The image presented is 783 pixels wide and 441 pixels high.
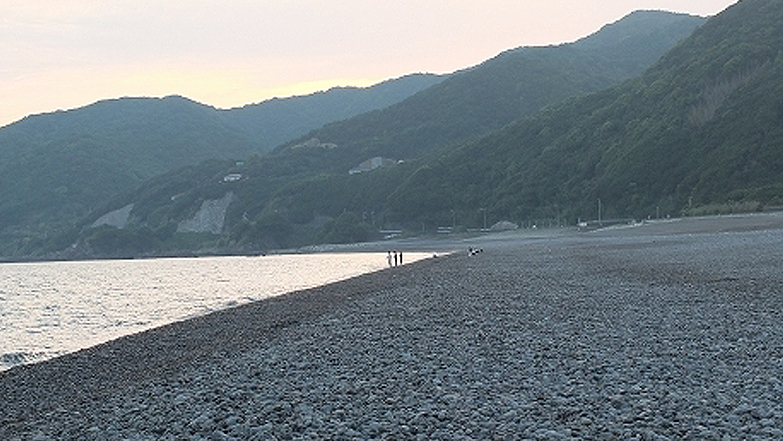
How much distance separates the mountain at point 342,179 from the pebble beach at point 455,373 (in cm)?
8691

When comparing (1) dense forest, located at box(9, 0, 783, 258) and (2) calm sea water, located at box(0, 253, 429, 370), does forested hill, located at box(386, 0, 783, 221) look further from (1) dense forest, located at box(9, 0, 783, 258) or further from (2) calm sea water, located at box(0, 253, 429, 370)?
(2) calm sea water, located at box(0, 253, 429, 370)

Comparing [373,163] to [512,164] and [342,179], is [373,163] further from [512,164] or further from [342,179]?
[512,164]

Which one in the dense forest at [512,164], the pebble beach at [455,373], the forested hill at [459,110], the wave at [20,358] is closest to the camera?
the pebble beach at [455,373]

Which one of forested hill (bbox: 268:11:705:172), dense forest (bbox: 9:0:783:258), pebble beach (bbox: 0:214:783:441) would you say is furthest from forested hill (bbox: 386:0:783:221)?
pebble beach (bbox: 0:214:783:441)

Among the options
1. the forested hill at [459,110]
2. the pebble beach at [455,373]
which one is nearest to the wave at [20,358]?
the pebble beach at [455,373]

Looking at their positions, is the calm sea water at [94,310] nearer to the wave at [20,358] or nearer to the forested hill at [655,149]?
the wave at [20,358]

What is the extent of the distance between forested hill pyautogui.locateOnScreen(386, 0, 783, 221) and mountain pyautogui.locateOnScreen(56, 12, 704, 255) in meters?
2.86

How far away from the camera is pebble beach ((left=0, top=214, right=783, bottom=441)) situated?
6625mm

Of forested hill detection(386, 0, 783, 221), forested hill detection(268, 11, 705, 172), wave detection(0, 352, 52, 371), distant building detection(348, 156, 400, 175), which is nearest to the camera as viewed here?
wave detection(0, 352, 52, 371)

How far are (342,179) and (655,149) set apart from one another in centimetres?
5982

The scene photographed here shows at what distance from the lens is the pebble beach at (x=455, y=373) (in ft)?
21.7

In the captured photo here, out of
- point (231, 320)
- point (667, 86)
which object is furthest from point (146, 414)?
point (667, 86)

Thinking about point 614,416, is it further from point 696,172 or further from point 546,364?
point 696,172

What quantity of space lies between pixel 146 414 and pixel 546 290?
11933mm
